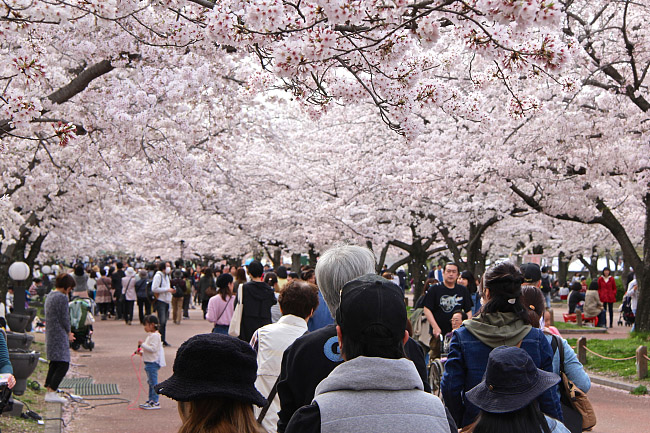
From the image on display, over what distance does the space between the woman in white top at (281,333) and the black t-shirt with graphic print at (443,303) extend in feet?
15.2

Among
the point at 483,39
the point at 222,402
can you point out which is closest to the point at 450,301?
the point at 483,39

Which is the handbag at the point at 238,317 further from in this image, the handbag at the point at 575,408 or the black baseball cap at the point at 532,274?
the handbag at the point at 575,408

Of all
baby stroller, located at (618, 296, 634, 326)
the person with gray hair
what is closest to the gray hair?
the person with gray hair

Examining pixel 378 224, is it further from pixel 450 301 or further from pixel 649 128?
pixel 450 301

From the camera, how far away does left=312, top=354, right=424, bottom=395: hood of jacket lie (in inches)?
92.9

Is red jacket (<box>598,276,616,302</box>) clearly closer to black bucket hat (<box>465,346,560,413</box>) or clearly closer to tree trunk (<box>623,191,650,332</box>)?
tree trunk (<box>623,191,650,332</box>)

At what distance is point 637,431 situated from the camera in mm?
9062

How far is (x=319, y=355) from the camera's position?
11.5 feet

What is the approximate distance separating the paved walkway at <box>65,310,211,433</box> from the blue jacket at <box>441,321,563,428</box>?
5541 millimetres

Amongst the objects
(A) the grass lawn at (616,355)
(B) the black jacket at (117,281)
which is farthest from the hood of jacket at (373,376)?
(B) the black jacket at (117,281)

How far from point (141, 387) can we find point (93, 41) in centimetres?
552

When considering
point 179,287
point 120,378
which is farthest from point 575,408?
point 179,287

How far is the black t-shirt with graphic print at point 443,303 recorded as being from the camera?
968 cm

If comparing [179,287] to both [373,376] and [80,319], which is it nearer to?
[80,319]
